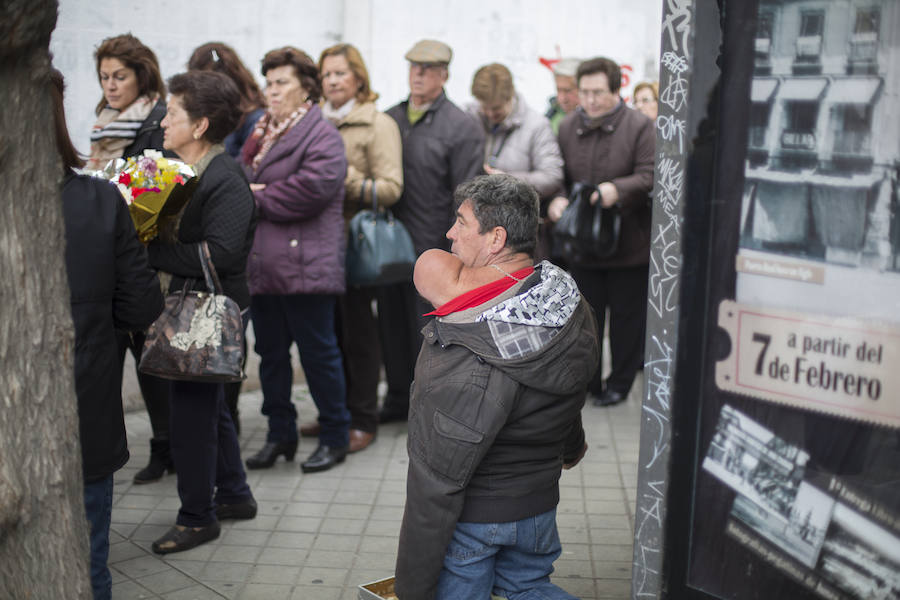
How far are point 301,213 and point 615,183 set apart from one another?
2190 millimetres

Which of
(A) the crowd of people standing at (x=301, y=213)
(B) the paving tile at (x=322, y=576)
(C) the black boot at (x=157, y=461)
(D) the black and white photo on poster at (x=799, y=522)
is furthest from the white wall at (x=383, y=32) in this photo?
(D) the black and white photo on poster at (x=799, y=522)

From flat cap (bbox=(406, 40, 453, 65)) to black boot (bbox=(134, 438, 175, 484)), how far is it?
8.46 feet

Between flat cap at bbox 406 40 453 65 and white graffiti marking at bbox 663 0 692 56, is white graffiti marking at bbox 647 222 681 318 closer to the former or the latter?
white graffiti marking at bbox 663 0 692 56

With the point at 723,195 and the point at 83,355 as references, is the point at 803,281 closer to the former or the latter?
the point at 723,195

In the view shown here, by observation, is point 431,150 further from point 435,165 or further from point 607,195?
point 607,195

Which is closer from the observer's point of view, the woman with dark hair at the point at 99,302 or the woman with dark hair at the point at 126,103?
the woman with dark hair at the point at 99,302

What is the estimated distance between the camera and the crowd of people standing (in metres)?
4.33

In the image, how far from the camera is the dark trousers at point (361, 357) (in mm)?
6043

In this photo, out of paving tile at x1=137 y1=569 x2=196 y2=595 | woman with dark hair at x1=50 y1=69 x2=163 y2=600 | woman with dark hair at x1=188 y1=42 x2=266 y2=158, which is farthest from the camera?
woman with dark hair at x1=188 y1=42 x2=266 y2=158

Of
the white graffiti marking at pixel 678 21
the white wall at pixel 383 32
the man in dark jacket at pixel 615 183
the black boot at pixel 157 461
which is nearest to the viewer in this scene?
the white graffiti marking at pixel 678 21

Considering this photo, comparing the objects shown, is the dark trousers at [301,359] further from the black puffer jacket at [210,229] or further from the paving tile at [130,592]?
the paving tile at [130,592]

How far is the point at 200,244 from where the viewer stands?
4312 mm

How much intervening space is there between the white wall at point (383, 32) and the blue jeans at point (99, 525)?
267 centimetres

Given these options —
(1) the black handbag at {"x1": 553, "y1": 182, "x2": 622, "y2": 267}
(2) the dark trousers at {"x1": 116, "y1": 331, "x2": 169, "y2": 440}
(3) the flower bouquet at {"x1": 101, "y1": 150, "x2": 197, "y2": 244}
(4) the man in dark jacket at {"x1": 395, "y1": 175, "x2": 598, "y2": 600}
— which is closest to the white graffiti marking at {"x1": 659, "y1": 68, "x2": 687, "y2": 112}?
(4) the man in dark jacket at {"x1": 395, "y1": 175, "x2": 598, "y2": 600}
